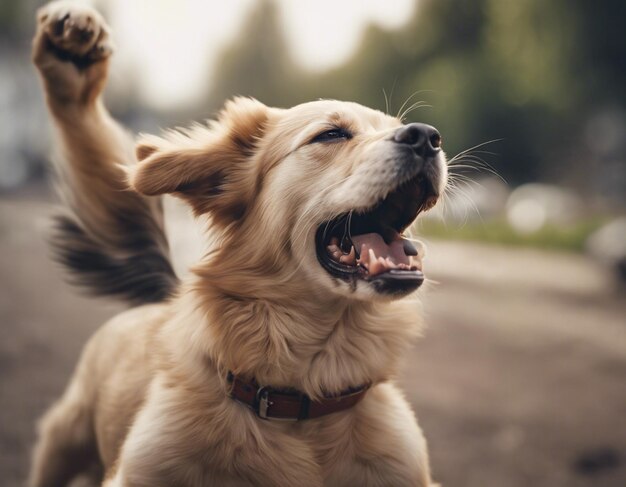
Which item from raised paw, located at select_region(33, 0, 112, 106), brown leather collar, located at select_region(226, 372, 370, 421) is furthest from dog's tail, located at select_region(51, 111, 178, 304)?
brown leather collar, located at select_region(226, 372, 370, 421)

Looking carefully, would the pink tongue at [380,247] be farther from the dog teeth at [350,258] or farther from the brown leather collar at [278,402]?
the brown leather collar at [278,402]

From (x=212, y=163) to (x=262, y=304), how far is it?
0.71 m

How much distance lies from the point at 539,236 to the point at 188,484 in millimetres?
13889

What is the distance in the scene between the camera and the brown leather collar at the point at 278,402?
2.53 meters

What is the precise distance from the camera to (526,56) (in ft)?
67.7

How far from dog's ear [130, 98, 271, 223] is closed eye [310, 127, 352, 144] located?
34cm

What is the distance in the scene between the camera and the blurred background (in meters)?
4.64

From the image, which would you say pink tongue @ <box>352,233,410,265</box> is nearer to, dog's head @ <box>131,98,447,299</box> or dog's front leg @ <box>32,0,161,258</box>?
dog's head @ <box>131,98,447,299</box>

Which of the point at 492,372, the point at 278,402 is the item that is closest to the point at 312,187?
the point at 278,402

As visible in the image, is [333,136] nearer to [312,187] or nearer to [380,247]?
[312,187]

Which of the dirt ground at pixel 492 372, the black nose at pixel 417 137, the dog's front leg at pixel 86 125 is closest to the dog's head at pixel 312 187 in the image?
the black nose at pixel 417 137

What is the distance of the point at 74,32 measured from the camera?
9.35 feet

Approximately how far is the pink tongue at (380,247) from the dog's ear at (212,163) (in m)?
0.59

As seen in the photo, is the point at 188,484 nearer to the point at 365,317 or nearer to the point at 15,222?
the point at 365,317
